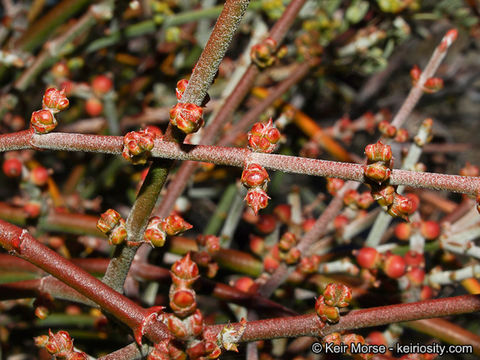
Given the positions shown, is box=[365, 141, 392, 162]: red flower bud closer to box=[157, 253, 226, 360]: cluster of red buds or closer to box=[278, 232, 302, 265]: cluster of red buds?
box=[157, 253, 226, 360]: cluster of red buds

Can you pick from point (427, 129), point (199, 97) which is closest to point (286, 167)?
point (199, 97)

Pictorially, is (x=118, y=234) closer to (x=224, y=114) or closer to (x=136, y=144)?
(x=136, y=144)

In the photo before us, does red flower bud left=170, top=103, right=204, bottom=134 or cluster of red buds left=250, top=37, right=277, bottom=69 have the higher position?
cluster of red buds left=250, top=37, right=277, bottom=69

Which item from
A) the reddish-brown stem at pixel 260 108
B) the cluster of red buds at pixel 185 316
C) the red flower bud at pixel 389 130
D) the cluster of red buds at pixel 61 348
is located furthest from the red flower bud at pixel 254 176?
the reddish-brown stem at pixel 260 108

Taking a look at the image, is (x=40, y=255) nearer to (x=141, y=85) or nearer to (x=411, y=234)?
(x=411, y=234)

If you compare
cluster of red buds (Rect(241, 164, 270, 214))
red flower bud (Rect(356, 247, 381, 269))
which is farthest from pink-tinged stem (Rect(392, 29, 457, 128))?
cluster of red buds (Rect(241, 164, 270, 214))

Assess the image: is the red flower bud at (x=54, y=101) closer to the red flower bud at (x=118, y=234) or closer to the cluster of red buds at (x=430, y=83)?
the red flower bud at (x=118, y=234)

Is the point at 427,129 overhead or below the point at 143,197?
overhead

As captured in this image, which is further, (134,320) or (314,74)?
(314,74)
